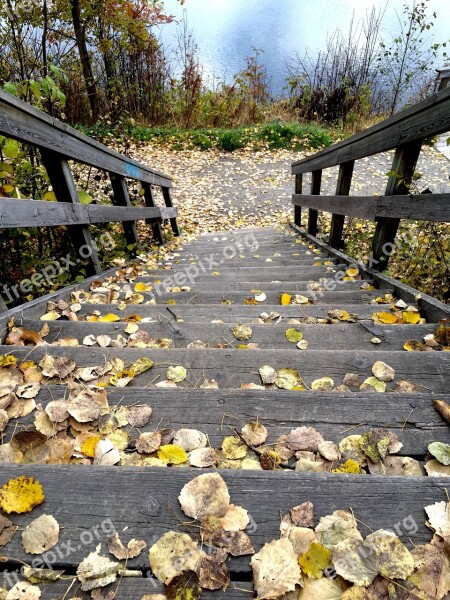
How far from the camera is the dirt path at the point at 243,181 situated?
799 centimetres

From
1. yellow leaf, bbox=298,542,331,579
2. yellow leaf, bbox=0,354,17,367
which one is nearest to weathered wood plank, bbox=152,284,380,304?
yellow leaf, bbox=0,354,17,367

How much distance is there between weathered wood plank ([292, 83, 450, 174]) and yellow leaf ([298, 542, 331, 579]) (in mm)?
2020

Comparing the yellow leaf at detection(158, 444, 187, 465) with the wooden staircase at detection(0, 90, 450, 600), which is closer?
the wooden staircase at detection(0, 90, 450, 600)

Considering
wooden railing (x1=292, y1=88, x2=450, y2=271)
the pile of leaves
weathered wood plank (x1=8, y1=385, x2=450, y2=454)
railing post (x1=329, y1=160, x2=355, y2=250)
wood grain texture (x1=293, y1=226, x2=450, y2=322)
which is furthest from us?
railing post (x1=329, y1=160, x2=355, y2=250)

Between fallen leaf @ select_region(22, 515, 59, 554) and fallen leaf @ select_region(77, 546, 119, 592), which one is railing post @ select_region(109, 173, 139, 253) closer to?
fallen leaf @ select_region(22, 515, 59, 554)

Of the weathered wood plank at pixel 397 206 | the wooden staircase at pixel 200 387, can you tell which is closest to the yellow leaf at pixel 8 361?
the wooden staircase at pixel 200 387

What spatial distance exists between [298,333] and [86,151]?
6.73 ft

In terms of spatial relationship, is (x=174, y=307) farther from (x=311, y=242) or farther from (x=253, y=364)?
(x=311, y=242)

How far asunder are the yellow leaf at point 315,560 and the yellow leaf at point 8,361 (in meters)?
1.16

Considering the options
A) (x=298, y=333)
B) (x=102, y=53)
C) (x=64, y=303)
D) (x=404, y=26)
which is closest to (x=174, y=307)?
(x=64, y=303)

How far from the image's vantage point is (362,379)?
4.36 feet

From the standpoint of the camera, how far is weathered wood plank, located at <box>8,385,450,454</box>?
1.05 metres

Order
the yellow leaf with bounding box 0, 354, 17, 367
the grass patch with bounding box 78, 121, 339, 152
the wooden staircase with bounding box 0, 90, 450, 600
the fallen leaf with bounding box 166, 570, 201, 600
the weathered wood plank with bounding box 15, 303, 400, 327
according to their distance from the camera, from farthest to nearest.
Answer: the grass patch with bounding box 78, 121, 339, 152, the weathered wood plank with bounding box 15, 303, 400, 327, the yellow leaf with bounding box 0, 354, 17, 367, the wooden staircase with bounding box 0, 90, 450, 600, the fallen leaf with bounding box 166, 570, 201, 600

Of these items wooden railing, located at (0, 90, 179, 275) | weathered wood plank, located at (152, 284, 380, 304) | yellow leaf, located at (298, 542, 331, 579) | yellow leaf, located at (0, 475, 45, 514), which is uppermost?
wooden railing, located at (0, 90, 179, 275)
